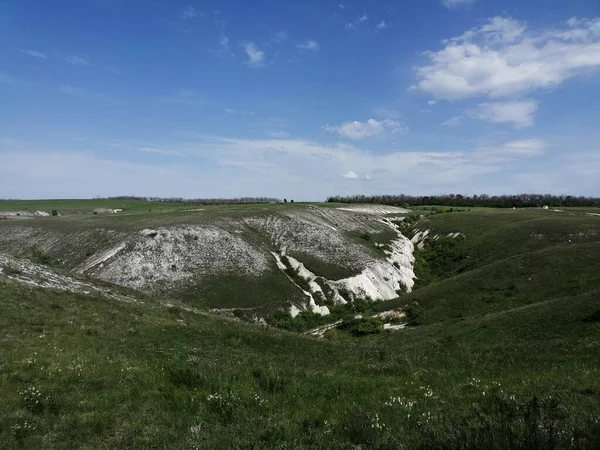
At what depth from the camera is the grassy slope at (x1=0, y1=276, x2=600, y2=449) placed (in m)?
8.66

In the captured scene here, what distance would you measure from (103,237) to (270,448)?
71363 mm

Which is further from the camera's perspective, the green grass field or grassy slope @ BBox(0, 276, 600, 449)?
grassy slope @ BBox(0, 276, 600, 449)

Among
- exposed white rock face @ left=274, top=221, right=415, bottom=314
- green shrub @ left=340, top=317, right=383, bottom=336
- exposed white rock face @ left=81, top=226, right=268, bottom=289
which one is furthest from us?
exposed white rock face @ left=274, top=221, right=415, bottom=314

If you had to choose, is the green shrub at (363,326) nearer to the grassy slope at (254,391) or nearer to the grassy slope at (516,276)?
the grassy slope at (516,276)

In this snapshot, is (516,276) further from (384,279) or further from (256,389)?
(256,389)

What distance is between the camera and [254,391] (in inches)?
465

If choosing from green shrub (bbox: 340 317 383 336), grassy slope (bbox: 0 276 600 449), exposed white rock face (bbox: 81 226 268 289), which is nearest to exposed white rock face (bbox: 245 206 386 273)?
exposed white rock face (bbox: 81 226 268 289)

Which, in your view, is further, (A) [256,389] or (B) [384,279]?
(B) [384,279]

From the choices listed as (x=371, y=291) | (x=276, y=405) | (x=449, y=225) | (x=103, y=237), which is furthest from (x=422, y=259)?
(x=276, y=405)

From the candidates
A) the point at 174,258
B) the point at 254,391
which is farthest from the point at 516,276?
the point at 254,391

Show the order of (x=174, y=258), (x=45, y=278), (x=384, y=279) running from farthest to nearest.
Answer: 1. (x=384, y=279)
2. (x=174, y=258)
3. (x=45, y=278)

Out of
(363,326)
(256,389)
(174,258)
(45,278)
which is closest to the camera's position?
(256,389)

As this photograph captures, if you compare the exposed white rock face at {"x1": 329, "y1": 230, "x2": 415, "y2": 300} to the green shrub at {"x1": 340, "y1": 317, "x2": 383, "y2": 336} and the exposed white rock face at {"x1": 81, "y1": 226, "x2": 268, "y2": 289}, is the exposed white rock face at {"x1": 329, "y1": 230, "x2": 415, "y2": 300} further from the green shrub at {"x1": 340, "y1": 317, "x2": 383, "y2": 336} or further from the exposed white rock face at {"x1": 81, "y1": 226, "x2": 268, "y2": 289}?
the exposed white rock face at {"x1": 81, "y1": 226, "x2": 268, "y2": 289}

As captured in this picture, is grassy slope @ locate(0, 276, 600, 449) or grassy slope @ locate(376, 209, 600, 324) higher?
grassy slope @ locate(0, 276, 600, 449)
